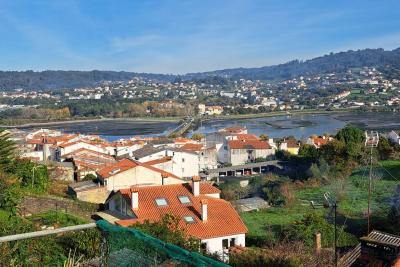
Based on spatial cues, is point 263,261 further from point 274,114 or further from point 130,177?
point 274,114

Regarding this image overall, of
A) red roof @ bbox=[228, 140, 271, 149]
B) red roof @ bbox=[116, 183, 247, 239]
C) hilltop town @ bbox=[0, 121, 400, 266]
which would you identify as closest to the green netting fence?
hilltop town @ bbox=[0, 121, 400, 266]

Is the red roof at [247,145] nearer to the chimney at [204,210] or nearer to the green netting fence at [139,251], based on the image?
the chimney at [204,210]

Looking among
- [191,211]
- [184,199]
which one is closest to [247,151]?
[184,199]

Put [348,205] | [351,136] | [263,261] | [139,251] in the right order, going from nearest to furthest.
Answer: [139,251], [263,261], [348,205], [351,136]

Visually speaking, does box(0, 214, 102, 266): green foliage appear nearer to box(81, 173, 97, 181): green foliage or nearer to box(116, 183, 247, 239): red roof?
box(116, 183, 247, 239): red roof

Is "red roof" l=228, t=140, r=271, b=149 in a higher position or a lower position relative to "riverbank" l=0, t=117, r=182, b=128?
higher

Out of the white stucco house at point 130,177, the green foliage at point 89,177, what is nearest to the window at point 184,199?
the white stucco house at point 130,177

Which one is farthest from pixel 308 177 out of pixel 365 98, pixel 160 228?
pixel 365 98

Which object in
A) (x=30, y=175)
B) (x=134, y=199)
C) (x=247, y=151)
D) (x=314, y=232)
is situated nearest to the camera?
(x=314, y=232)
